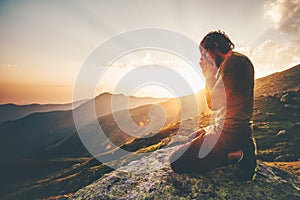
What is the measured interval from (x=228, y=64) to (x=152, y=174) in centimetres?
503

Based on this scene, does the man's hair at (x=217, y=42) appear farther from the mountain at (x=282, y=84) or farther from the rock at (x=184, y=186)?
the mountain at (x=282, y=84)

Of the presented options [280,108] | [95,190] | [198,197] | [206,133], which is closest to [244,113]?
[206,133]

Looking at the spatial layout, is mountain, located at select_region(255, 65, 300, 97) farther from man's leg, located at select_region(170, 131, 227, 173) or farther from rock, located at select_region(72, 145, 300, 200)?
man's leg, located at select_region(170, 131, 227, 173)

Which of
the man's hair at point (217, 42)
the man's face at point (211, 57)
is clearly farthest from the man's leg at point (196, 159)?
the man's hair at point (217, 42)

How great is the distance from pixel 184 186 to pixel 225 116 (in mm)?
2939

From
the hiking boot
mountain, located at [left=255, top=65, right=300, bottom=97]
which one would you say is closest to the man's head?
the hiking boot

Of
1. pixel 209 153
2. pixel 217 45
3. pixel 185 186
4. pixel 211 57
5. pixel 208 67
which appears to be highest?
pixel 217 45

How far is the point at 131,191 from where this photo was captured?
281 inches

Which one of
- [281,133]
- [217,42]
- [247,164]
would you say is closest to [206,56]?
[217,42]

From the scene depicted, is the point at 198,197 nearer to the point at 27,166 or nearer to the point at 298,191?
the point at 298,191

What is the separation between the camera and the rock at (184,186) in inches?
274

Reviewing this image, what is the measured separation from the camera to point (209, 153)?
24.0ft

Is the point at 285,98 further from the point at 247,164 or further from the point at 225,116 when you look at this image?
the point at 225,116

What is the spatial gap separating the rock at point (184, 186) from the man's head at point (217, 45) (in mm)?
4427
